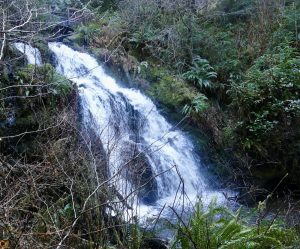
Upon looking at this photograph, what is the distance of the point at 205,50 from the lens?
1220cm

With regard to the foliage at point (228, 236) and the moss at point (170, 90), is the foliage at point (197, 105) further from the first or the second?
the foliage at point (228, 236)

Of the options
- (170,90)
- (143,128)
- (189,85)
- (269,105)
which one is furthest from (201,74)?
(143,128)

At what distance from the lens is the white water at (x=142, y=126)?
8.44 m

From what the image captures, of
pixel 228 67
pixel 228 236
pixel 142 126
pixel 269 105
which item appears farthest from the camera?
pixel 228 67

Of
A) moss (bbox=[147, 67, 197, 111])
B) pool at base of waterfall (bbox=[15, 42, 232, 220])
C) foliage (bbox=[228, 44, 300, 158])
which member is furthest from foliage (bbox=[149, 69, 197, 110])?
foliage (bbox=[228, 44, 300, 158])

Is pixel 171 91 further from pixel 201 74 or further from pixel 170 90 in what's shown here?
pixel 201 74

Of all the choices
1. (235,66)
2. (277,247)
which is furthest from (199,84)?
(277,247)

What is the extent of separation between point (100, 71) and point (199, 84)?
2869mm

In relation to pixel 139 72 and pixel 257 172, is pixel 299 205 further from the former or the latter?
pixel 139 72

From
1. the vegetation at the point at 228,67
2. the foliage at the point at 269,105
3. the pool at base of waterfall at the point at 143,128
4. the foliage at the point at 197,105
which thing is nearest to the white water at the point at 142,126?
the pool at base of waterfall at the point at 143,128

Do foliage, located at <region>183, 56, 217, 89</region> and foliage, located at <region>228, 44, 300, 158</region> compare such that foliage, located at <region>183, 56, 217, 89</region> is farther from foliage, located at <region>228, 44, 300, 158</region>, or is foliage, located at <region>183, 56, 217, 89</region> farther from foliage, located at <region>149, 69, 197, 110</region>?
foliage, located at <region>228, 44, 300, 158</region>

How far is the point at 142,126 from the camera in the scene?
30.5 ft

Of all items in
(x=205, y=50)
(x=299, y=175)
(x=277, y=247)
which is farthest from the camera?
(x=205, y=50)

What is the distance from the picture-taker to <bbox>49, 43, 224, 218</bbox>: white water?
8438mm
